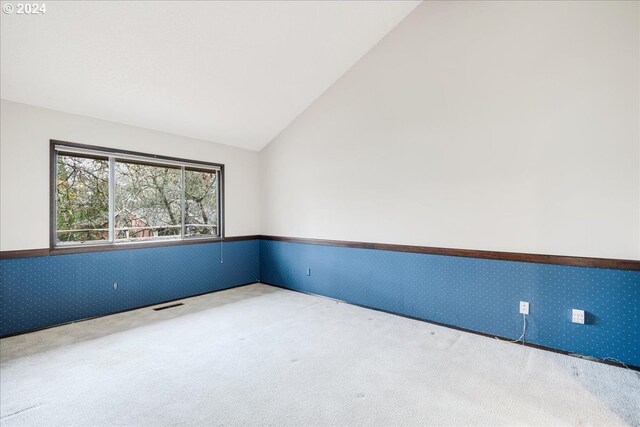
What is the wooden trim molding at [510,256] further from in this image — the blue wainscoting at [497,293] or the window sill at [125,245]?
the window sill at [125,245]

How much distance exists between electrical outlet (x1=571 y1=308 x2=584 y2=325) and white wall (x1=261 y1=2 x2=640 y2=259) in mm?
487

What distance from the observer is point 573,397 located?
207 cm

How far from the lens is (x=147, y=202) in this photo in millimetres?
4230

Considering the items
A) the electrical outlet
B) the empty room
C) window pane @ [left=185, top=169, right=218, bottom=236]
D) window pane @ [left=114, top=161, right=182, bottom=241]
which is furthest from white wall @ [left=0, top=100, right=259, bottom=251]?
the electrical outlet

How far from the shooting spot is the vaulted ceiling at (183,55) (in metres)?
2.58

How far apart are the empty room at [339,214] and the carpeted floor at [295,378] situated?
2 centimetres

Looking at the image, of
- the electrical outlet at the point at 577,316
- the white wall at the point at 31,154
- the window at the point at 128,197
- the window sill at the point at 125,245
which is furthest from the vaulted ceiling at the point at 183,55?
the electrical outlet at the point at 577,316

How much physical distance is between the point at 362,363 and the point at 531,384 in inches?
46.9

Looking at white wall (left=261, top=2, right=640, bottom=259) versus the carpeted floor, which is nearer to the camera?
the carpeted floor

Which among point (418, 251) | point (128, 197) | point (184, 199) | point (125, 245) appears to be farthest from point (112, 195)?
point (418, 251)

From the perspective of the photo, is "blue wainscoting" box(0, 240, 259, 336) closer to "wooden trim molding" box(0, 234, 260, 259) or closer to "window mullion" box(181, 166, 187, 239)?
"wooden trim molding" box(0, 234, 260, 259)

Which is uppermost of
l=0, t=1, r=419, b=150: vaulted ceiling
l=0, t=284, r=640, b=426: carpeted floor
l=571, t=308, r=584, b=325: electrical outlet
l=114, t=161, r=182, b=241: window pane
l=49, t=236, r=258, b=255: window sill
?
l=0, t=1, r=419, b=150: vaulted ceiling

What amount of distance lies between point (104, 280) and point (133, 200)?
3.39ft

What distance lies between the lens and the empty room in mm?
2209
